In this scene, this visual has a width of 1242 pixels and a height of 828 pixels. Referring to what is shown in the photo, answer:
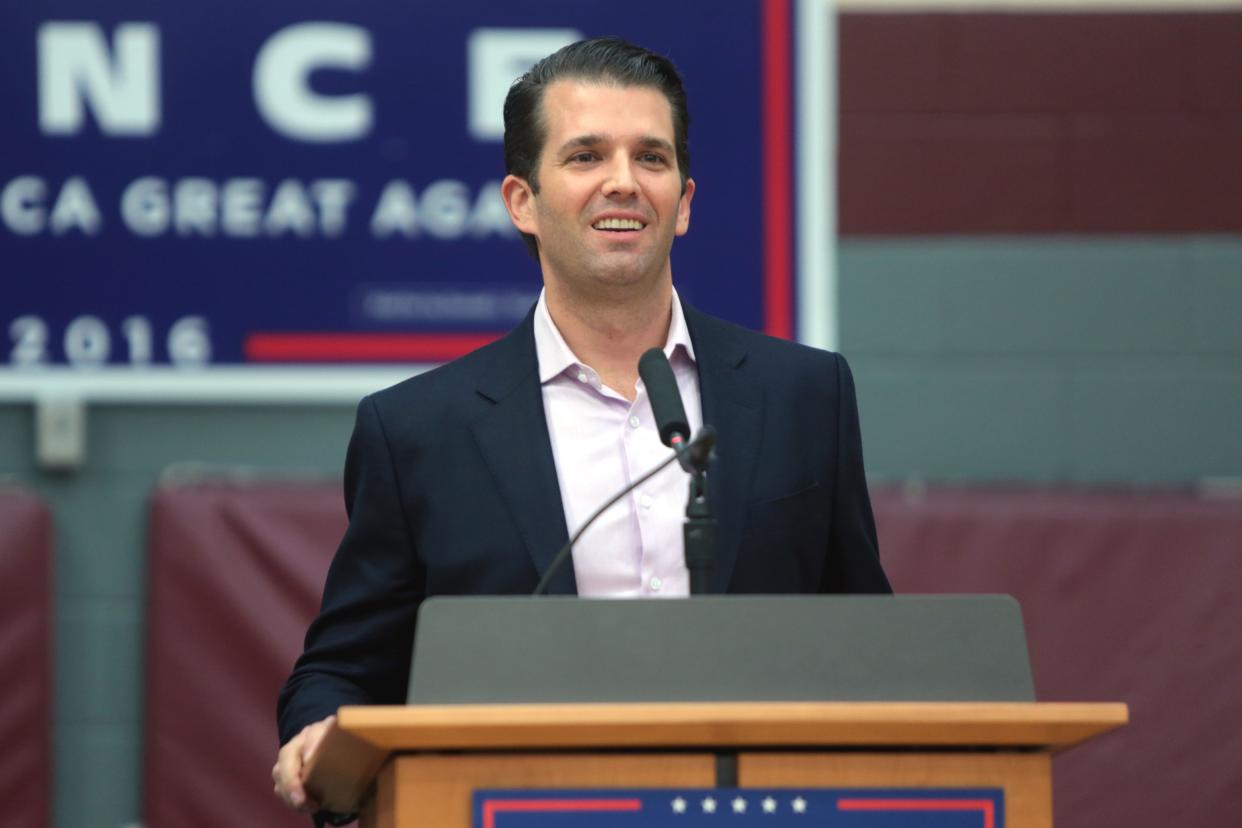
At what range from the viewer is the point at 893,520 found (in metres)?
4.21

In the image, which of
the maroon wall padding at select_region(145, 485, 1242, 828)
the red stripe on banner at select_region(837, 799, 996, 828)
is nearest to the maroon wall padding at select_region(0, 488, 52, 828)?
the maroon wall padding at select_region(145, 485, 1242, 828)

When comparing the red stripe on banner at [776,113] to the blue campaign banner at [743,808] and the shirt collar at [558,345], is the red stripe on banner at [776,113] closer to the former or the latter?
the shirt collar at [558,345]

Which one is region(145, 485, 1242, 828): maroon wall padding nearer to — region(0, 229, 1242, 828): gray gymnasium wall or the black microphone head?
region(0, 229, 1242, 828): gray gymnasium wall

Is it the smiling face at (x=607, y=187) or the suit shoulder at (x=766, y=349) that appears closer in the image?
the smiling face at (x=607, y=187)

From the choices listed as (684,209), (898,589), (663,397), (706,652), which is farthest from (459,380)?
(898,589)

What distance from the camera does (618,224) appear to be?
2.18m

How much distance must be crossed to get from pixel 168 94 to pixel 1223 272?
2.49m

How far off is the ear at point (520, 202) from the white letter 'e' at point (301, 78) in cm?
214

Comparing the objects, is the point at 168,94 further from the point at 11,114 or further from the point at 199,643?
the point at 199,643

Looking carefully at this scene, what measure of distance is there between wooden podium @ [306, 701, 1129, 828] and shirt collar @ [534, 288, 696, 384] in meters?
0.75

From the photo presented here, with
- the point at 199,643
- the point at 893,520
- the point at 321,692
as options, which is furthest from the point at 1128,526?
the point at 321,692

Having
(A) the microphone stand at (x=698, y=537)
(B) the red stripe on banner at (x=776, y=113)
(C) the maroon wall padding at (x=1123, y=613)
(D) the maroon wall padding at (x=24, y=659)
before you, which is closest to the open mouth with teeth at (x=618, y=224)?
(A) the microphone stand at (x=698, y=537)

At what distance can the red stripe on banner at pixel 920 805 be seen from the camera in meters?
1.55

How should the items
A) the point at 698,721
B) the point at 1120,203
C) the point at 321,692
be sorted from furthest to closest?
1. the point at 1120,203
2. the point at 321,692
3. the point at 698,721
